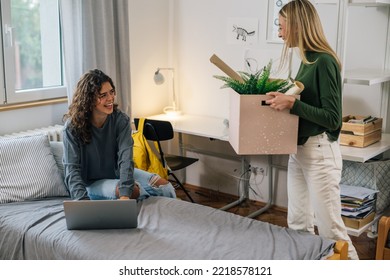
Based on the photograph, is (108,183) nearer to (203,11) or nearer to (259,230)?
(259,230)

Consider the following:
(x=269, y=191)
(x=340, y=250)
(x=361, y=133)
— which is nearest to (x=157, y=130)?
(x=269, y=191)

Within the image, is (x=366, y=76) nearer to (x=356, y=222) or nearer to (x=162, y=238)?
(x=356, y=222)

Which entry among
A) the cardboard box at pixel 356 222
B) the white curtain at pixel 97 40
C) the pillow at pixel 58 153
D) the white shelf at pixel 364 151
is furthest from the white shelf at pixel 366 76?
the pillow at pixel 58 153

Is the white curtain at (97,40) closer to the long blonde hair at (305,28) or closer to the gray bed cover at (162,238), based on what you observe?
the gray bed cover at (162,238)

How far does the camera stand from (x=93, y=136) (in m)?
2.89

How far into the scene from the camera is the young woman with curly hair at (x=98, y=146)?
282 centimetres

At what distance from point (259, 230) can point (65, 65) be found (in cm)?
187

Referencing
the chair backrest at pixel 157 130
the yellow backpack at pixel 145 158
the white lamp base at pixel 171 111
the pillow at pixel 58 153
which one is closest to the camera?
the pillow at pixel 58 153

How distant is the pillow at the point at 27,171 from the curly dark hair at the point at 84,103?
1.22 ft

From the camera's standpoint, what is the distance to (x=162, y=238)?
7.98 ft

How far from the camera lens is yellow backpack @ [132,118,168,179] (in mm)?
3607

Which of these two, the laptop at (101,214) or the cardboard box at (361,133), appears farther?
the cardboard box at (361,133)
